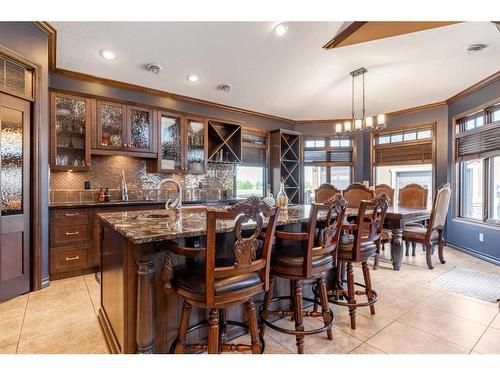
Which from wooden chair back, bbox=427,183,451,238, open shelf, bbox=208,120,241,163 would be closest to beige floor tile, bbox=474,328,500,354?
wooden chair back, bbox=427,183,451,238

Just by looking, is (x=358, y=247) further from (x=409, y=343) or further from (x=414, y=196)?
(x=414, y=196)

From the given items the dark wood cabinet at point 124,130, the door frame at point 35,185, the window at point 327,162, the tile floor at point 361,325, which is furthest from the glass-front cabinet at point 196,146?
the window at point 327,162

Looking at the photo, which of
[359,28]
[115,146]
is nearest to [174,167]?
[115,146]

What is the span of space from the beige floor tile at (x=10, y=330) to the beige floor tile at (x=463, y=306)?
11.7ft

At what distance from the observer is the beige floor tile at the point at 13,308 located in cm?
230

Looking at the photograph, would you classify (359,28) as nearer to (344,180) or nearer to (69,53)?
(69,53)

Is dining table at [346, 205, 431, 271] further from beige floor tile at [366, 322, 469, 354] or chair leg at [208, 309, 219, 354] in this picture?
chair leg at [208, 309, 219, 354]

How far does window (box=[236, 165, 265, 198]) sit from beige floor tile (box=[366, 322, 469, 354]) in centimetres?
391

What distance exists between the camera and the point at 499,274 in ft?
11.2

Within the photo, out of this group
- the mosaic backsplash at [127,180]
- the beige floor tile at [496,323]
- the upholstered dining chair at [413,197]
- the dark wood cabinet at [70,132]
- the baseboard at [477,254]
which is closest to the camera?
the beige floor tile at [496,323]

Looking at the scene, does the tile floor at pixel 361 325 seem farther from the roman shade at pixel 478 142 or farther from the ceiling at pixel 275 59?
the ceiling at pixel 275 59

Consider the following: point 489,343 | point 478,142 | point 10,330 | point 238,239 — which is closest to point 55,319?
point 10,330
